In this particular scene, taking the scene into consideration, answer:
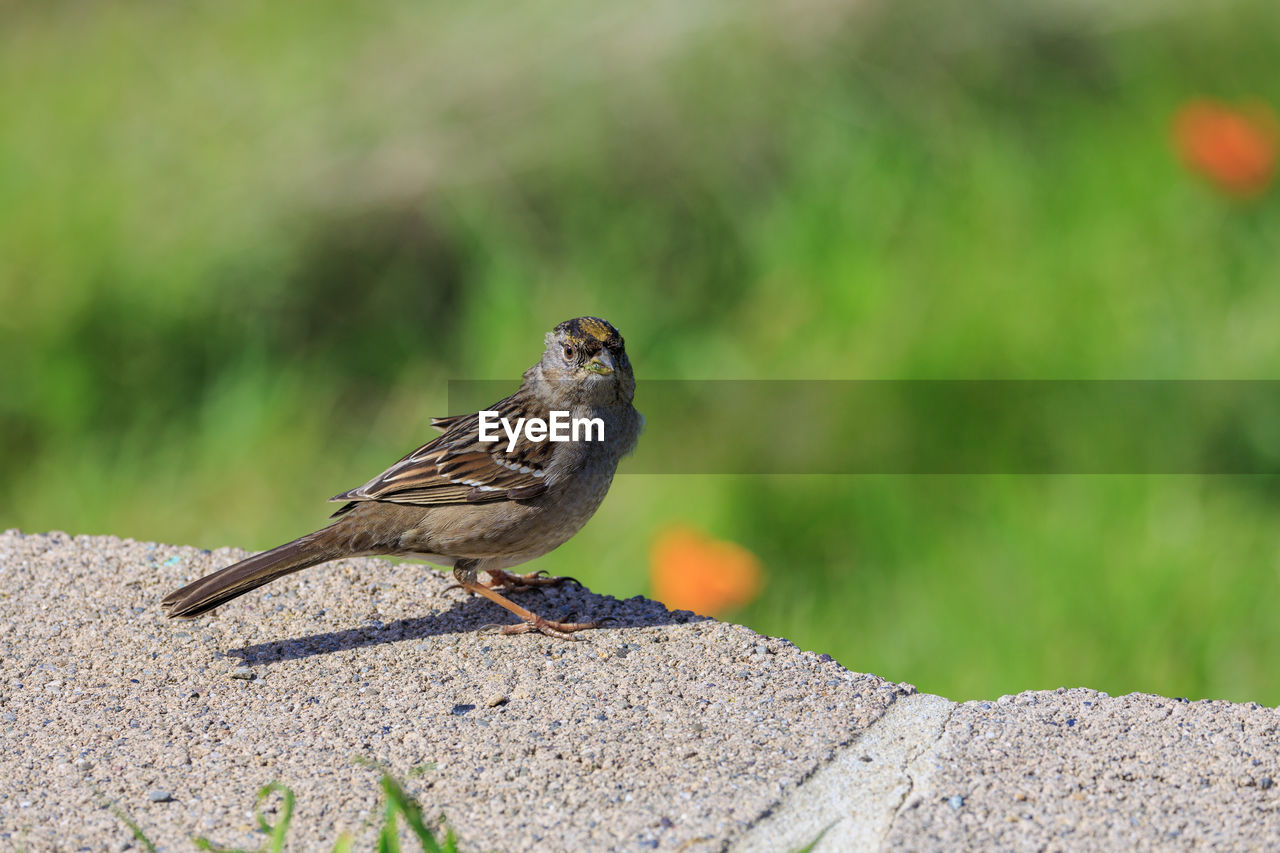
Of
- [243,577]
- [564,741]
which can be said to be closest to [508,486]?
[243,577]

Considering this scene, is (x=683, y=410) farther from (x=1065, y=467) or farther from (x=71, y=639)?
(x=71, y=639)

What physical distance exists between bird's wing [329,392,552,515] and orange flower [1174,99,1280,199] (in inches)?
152

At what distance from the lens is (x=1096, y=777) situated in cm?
268

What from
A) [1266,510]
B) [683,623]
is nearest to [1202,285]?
[1266,510]

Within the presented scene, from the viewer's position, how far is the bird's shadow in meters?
3.35

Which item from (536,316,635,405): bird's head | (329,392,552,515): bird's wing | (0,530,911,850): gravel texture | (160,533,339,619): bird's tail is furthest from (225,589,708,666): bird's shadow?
(536,316,635,405): bird's head

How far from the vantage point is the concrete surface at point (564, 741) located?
8.26 ft

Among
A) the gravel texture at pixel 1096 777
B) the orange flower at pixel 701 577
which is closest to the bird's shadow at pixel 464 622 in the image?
the gravel texture at pixel 1096 777

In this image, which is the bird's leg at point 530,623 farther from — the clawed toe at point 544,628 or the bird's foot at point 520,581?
the bird's foot at point 520,581

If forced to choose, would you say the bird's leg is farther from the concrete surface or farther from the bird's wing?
the bird's wing

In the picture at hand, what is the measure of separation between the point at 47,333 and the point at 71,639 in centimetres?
364

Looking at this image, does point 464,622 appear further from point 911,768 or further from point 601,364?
point 911,768

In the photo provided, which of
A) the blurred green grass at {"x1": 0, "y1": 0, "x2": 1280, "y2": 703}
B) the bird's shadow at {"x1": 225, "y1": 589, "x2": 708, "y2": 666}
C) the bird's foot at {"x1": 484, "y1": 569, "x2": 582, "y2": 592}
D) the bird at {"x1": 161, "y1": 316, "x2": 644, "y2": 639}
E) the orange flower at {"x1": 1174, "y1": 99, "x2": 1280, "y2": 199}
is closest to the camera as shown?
the bird's shadow at {"x1": 225, "y1": 589, "x2": 708, "y2": 666}

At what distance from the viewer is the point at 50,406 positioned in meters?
6.55
